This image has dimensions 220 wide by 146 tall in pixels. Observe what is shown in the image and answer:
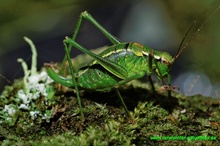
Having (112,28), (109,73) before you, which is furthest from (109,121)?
(112,28)

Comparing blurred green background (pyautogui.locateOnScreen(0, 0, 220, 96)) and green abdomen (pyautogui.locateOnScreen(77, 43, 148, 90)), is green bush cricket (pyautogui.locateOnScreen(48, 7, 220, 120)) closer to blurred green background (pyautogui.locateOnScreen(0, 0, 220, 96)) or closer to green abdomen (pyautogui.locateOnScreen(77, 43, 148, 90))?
green abdomen (pyautogui.locateOnScreen(77, 43, 148, 90))

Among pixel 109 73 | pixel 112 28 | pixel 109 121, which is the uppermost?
pixel 112 28

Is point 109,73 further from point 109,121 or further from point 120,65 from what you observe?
point 109,121

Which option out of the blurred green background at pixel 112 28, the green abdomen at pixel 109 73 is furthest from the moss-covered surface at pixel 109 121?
the blurred green background at pixel 112 28

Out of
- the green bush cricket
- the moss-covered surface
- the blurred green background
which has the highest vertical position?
the blurred green background

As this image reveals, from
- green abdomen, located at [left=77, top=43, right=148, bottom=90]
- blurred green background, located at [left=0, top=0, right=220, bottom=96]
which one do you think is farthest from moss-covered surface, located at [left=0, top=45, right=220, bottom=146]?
blurred green background, located at [left=0, top=0, right=220, bottom=96]
